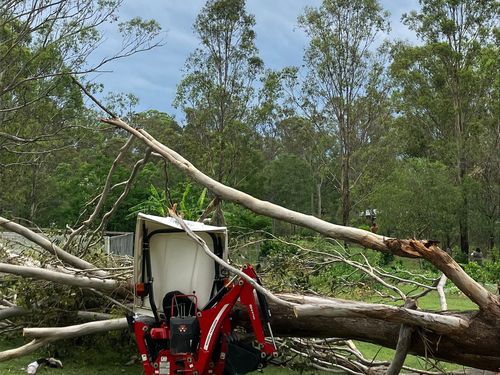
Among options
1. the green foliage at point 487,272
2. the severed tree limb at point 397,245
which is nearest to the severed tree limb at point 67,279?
the severed tree limb at point 397,245

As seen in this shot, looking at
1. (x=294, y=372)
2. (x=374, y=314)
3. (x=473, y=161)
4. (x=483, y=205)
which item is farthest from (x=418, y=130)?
(x=374, y=314)

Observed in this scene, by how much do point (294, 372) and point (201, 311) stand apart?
2.27 m

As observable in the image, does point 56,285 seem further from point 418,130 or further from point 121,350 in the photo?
point 418,130

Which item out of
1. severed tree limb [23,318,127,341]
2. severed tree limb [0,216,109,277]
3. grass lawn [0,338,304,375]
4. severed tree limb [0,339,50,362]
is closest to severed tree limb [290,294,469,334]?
severed tree limb [23,318,127,341]

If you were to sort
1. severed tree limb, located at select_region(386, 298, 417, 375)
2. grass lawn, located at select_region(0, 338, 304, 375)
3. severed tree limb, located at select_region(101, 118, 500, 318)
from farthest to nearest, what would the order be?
grass lawn, located at select_region(0, 338, 304, 375), severed tree limb, located at select_region(386, 298, 417, 375), severed tree limb, located at select_region(101, 118, 500, 318)

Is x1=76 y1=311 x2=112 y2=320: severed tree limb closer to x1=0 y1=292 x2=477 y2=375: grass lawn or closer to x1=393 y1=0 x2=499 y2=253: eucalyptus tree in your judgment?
x1=0 y1=292 x2=477 y2=375: grass lawn

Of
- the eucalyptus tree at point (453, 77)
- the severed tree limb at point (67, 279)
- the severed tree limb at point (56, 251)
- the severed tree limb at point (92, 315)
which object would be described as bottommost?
the severed tree limb at point (92, 315)

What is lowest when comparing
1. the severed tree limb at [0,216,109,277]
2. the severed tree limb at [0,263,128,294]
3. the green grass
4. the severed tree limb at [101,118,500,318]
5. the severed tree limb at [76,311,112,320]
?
the green grass

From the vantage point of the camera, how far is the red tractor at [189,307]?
4609 mm

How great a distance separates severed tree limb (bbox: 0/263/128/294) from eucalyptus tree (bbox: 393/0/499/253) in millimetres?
25403

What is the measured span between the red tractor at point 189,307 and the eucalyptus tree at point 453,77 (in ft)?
85.5

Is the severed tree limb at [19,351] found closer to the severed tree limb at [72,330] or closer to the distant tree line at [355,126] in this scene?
the severed tree limb at [72,330]

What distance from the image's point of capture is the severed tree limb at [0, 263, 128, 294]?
237 inches

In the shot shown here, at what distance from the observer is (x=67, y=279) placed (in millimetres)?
6121
